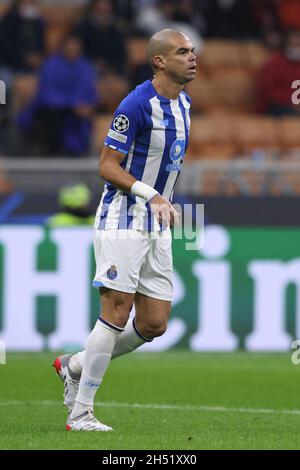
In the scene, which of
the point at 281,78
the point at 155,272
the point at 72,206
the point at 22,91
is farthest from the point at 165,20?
the point at 155,272

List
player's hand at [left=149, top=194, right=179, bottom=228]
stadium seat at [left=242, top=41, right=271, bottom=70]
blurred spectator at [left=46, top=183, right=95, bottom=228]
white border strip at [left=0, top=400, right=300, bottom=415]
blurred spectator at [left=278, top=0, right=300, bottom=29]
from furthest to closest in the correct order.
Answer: blurred spectator at [left=278, top=0, right=300, bottom=29], stadium seat at [left=242, top=41, right=271, bottom=70], blurred spectator at [left=46, top=183, right=95, bottom=228], white border strip at [left=0, top=400, right=300, bottom=415], player's hand at [left=149, top=194, right=179, bottom=228]

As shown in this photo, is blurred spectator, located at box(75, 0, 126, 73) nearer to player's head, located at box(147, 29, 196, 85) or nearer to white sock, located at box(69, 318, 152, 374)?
player's head, located at box(147, 29, 196, 85)

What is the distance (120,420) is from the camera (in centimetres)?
773

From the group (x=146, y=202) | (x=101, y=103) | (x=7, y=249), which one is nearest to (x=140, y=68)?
(x=101, y=103)

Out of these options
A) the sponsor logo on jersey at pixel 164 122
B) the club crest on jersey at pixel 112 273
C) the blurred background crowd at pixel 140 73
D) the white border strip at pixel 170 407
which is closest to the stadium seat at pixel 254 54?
the blurred background crowd at pixel 140 73

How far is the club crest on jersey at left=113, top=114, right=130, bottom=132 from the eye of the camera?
715 centimetres

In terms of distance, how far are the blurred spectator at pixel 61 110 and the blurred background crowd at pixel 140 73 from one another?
0.01 meters

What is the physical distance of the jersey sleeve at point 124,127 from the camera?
23.5 ft

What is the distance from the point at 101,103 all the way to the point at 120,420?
885 centimetres

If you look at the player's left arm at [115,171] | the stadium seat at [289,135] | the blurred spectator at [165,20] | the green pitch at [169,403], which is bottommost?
the green pitch at [169,403]

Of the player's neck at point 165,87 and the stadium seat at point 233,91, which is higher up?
the stadium seat at point 233,91

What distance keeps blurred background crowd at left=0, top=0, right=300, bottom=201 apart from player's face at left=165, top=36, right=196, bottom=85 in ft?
18.8

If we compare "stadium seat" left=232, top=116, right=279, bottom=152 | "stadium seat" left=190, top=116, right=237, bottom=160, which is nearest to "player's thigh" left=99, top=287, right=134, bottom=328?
"stadium seat" left=190, top=116, right=237, bottom=160

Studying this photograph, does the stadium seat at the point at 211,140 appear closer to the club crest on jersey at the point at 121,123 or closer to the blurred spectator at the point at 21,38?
the blurred spectator at the point at 21,38
